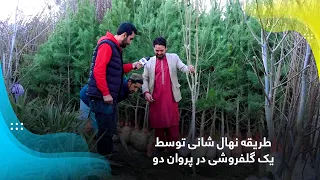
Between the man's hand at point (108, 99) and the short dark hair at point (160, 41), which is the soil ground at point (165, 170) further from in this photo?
the short dark hair at point (160, 41)

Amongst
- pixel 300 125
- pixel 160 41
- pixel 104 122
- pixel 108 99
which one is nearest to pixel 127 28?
pixel 160 41

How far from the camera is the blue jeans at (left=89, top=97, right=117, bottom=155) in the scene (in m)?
3.14

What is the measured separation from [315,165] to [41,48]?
165 centimetres

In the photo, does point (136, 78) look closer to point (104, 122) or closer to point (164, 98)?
point (164, 98)

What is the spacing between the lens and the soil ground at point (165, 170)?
3.12 m

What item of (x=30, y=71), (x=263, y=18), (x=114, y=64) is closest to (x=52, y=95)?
(x=30, y=71)

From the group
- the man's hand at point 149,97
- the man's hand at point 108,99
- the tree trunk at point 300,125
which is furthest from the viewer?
the man's hand at point 149,97

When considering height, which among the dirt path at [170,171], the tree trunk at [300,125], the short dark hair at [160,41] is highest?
the short dark hair at [160,41]

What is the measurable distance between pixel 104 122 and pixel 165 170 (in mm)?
421

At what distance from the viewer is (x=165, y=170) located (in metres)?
3.12

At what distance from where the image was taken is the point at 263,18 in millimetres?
2996

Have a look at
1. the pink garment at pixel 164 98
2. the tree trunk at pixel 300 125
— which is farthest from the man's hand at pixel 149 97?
the tree trunk at pixel 300 125

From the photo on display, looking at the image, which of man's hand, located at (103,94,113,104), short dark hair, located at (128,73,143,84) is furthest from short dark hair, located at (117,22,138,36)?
man's hand, located at (103,94,113,104)

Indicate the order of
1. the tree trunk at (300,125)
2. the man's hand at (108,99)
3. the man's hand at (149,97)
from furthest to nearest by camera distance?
1. the man's hand at (149,97)
2. the man's hand at (108,99)
3. the tree trunk at (300,125)
